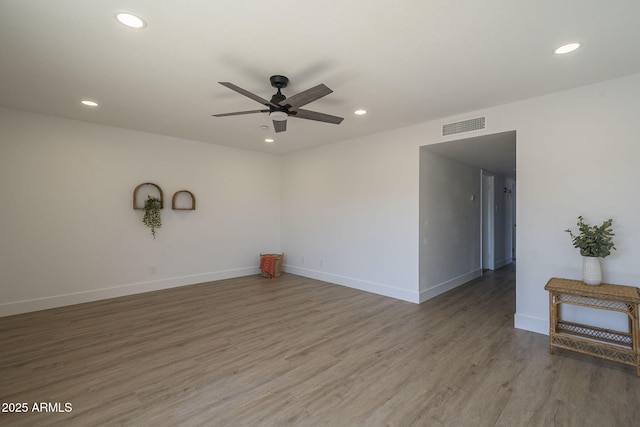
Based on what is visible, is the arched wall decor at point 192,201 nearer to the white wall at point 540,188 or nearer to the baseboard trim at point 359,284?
the baseboard trim at point 359,284

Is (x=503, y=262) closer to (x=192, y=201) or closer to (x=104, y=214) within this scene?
(x=192, y=201)

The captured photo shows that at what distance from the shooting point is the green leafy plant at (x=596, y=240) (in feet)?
8.59

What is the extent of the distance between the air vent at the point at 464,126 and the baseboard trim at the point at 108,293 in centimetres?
444

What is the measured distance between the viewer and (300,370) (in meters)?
2.41

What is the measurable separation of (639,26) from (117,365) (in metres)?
4.70

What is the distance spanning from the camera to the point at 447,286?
15.9ft

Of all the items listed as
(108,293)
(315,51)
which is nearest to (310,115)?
(315,51)

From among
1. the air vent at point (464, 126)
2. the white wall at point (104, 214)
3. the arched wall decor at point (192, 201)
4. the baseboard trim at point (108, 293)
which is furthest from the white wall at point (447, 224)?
the arched wall decor at point (192, 201)

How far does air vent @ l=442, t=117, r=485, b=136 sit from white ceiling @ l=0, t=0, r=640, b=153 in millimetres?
186

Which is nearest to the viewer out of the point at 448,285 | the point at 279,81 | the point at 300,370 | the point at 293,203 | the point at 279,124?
the point at 300,370

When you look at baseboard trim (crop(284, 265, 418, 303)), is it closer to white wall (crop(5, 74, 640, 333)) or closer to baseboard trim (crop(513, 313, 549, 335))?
white wall (crop(5, 74, 640, 333))

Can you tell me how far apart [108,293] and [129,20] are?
395 centimetres

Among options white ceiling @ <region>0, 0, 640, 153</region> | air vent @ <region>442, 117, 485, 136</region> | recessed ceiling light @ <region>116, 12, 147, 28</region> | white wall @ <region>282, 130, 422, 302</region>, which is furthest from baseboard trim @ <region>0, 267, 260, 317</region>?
air vent @ <region>442, 117, 485, 136</region>

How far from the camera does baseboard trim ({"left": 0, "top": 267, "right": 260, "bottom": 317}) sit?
147 inches
